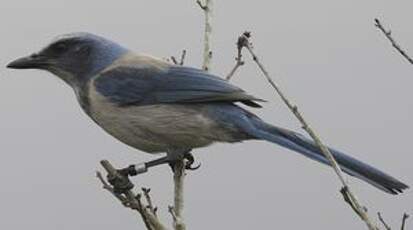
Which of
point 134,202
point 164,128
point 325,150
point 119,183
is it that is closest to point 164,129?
point 164,128

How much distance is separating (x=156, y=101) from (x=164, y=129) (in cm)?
28

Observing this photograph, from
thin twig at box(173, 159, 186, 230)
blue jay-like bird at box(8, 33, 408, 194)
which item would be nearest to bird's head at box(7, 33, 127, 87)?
blue jay-like bird at box(8, 33, 408, 194)

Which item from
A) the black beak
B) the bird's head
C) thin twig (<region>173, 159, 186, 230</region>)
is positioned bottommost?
thin twig (<region>173, 159, 186, 230</region>)

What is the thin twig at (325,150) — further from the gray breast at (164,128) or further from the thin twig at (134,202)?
the gray breast at (164,128)

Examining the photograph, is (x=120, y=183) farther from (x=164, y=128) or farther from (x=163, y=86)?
(x=163, y=86)

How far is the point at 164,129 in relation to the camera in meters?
5.43

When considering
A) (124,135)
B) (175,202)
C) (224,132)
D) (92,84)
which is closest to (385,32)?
(175,202)

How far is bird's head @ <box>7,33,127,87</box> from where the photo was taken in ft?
19.2

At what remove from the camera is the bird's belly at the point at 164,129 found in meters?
5.41

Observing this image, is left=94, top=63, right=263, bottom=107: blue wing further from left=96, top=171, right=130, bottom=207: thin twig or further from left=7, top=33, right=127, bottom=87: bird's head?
left=96, top=171, right=130, bottom=207: thin twig

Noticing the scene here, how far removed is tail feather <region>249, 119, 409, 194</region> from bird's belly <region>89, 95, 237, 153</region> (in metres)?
0.26

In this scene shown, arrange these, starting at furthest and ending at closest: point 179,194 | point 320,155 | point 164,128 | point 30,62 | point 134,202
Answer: point 30,62
point 164,128
point 320,155
point 179,194
point 134,202

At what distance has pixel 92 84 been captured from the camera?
5.75 metres

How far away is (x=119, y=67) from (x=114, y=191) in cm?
193
